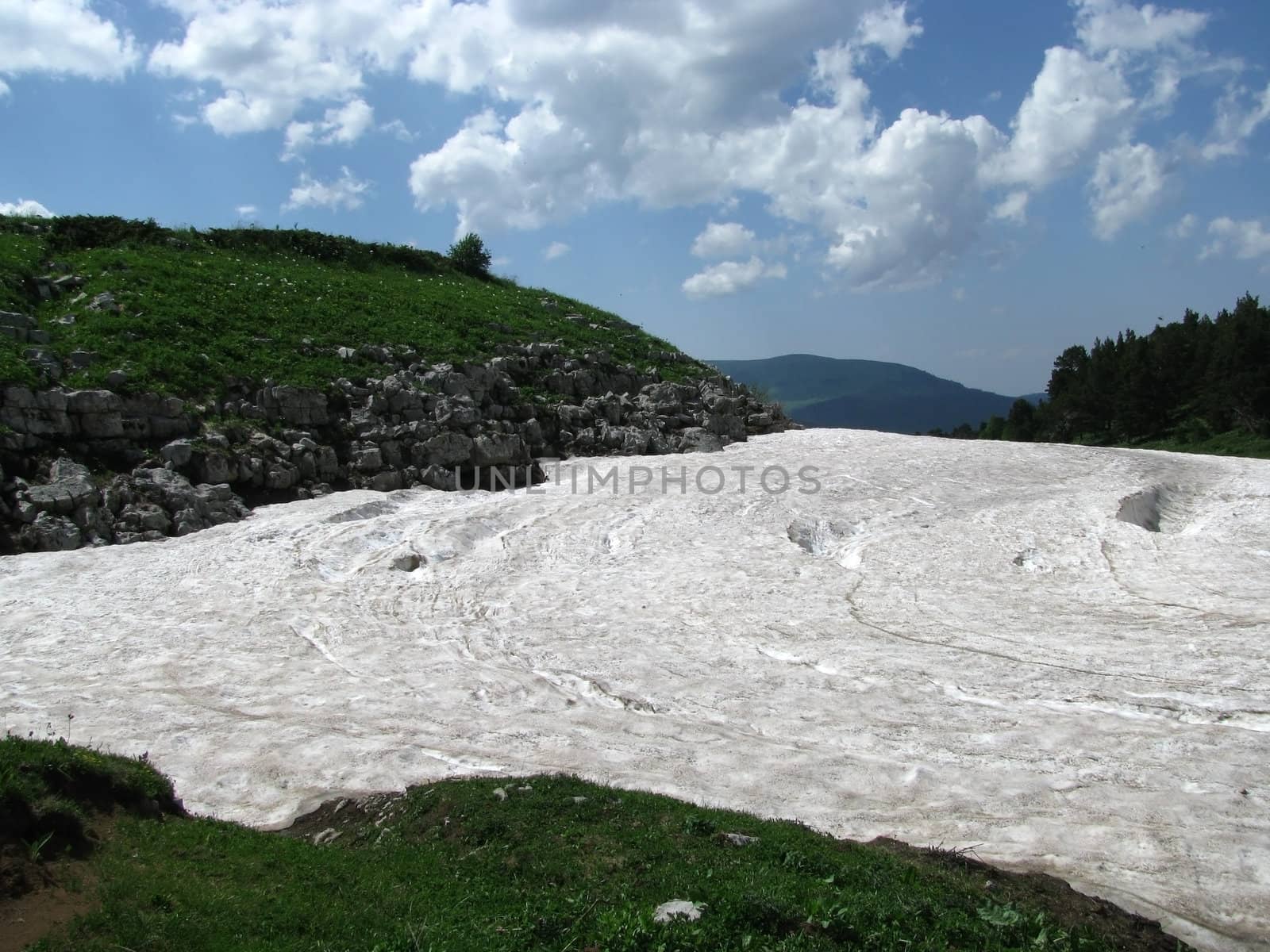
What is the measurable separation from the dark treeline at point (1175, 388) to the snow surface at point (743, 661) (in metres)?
43.9

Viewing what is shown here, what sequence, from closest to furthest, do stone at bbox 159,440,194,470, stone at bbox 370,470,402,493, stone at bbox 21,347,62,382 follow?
1. stone at bbox 159,440,194,470
2. stone at bbox 21,347,62,382
3. stone at bbox 370,470,402,493

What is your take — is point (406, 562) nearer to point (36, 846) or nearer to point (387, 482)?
point (387, 482)

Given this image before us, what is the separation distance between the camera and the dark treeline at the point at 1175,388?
67.1 m

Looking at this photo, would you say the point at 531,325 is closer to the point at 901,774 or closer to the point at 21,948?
the point at 901,774

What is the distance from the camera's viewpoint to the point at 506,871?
862 cm

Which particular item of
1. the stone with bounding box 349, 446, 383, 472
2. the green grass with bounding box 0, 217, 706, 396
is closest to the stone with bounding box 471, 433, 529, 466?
the stone with bounding box 349, 446, 383, 472

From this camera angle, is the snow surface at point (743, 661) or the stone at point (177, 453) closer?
the snow surface at point (743, 661)

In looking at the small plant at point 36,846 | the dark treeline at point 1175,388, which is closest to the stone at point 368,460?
the small plant at point 36,846

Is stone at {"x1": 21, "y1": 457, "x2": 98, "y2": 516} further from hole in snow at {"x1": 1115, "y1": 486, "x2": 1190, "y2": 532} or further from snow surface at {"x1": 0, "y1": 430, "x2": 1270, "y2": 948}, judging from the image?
hole in snow at {"x1": 1115, "y1": 486, "x2": 1190, "y2": 532}

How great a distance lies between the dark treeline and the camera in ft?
220

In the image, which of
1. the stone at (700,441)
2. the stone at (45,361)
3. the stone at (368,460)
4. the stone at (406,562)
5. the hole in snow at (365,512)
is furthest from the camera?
the stone at (700,441)

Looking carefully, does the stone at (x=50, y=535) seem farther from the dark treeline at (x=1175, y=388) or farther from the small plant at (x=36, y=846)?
the dark treeline at (x=1175, y=388)

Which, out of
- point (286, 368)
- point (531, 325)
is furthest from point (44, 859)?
point (531, 325)

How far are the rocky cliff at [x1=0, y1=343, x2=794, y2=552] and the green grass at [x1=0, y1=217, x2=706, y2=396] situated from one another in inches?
46.7
